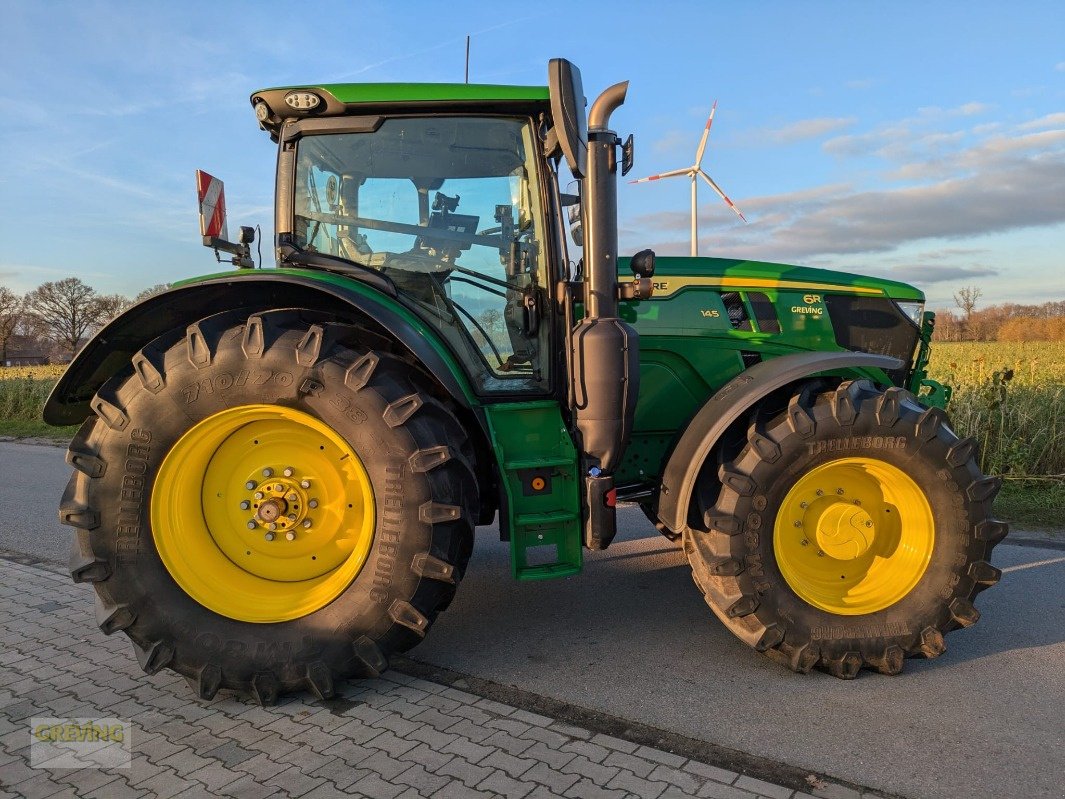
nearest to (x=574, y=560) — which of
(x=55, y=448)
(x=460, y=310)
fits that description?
(x=460, y=310)

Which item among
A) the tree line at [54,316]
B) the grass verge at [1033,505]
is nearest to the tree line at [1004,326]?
the grass verge at [1033,505]

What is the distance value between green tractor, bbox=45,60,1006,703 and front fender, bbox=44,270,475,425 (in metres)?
0.02

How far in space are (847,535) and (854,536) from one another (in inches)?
1.3

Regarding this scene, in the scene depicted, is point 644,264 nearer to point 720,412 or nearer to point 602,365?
point 602,365

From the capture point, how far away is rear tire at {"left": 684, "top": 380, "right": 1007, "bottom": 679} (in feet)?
9.73

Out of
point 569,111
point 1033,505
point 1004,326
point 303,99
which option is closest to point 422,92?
point 303,99

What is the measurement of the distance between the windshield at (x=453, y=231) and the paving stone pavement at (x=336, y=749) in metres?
1.41

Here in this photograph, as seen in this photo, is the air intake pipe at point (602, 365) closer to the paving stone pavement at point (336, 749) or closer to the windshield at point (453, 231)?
the windshield at point (453, 231)

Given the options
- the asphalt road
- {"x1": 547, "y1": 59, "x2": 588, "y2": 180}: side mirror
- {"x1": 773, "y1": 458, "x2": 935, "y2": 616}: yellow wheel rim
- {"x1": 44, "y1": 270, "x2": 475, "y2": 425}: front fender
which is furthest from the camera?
{"x1": 773, "y1": 458, "x2": 935, "y2": 616}: yellow wheel rim

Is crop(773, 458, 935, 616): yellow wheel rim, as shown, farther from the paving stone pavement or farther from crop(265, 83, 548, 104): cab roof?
crop(265, 83, 548, 104): cab roof

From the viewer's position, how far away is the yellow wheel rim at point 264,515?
9.61ft

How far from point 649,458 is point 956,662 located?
5.35ft

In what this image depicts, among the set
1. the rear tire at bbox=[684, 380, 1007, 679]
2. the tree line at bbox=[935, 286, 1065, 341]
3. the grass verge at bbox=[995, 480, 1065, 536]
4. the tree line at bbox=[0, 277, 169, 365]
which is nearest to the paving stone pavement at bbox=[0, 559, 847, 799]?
the rear tire at bbox=[684, 380, 1007, 679]

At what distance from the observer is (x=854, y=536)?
3.17 metres
